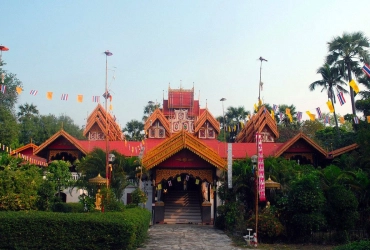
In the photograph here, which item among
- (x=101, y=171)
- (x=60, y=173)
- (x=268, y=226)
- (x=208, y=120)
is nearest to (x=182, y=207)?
(x=60, y=173)

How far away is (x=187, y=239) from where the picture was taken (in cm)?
1428

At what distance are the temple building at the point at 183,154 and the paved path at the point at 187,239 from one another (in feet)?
11.1

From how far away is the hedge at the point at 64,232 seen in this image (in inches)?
406

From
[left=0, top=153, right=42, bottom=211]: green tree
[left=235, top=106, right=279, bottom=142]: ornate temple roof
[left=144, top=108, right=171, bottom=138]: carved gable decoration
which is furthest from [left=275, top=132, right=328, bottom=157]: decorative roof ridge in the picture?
[left=0, top=153, right=42, bottom=211]: green tree

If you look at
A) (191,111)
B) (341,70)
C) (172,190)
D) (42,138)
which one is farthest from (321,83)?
(42,138)

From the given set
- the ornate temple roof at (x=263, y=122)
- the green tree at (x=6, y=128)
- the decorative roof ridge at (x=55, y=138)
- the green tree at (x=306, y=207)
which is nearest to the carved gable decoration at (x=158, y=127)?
the ornate temple roof at (x=263, y=122)

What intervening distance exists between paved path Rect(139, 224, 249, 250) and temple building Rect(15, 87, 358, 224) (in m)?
3.40

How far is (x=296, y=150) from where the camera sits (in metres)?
23.8

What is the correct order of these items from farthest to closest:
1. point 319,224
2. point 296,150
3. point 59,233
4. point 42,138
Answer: point 42,138 → point 296,150 → point 319,224 → point 59,233

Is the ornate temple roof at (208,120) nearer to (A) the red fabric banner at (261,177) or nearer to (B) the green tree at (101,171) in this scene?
(B) the green tree at (101,171)

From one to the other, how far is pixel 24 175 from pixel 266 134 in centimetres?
2028

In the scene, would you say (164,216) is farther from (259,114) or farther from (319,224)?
(259,114)

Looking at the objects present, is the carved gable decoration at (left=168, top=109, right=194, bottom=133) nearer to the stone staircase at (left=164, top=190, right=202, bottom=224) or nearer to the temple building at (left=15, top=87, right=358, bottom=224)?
the temple building at (left=15, top=87, right=358, bottom=224)

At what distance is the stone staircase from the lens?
69.3ft
